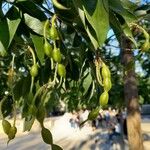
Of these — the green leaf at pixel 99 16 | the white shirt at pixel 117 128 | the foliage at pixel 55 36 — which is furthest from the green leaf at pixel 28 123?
the white shirt at pixel 117 128

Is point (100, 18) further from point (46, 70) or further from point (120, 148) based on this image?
point (120, 148)

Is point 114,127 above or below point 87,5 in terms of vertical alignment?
below

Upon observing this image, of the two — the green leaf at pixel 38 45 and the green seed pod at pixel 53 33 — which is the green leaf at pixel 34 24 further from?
the green seed pod at pixel 53 33

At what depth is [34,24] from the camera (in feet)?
5.43

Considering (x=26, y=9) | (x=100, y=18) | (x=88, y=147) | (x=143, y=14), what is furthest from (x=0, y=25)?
(x=88, y=147)

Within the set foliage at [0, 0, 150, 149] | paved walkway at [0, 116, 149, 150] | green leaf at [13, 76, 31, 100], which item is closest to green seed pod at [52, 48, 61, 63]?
foliage at [0, 0, 150, 149]

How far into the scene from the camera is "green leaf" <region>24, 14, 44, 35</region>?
1640 mm

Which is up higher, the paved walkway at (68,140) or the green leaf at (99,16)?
the green leaf at (99,16)

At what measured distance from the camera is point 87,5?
4.09ft

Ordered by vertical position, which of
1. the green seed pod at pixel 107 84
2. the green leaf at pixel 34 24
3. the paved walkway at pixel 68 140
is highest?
the green leaf at pixel 34 24

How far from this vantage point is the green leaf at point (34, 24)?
1.64 metres

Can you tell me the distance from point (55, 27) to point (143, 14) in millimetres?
485

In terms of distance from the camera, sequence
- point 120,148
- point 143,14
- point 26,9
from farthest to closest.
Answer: point 120,148 → point 143,14 → point 26,9

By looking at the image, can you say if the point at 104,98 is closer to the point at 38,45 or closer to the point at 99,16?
the point at 99,16
